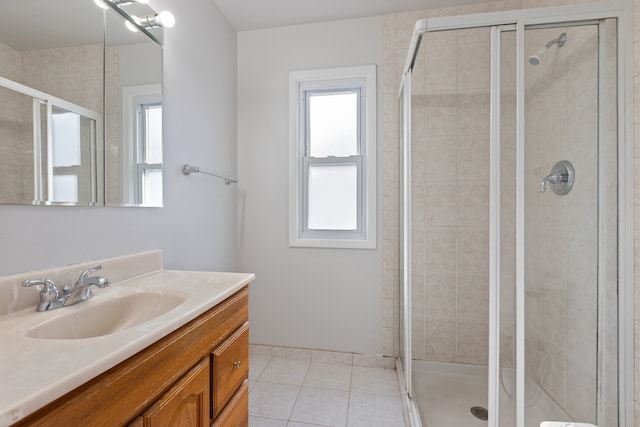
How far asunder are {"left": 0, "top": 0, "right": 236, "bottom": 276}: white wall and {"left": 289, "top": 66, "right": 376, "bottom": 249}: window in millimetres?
496

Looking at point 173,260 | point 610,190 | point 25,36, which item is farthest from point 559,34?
point 173,260

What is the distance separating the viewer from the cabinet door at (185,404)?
0.67 m

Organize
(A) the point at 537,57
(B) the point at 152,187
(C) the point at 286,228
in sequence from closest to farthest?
(A) the point at 537,57 < (B) the point at 152,187 < (C) the point at 286,228

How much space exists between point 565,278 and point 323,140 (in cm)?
168

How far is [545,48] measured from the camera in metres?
1.11

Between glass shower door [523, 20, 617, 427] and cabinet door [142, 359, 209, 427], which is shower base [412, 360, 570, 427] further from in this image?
cabinet door [142, 359, 209, 427]

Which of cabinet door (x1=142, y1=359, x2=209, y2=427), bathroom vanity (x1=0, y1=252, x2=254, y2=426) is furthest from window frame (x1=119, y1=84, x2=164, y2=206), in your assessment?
cabinet door (x1=142, y1=359, x2=209, y2=427)

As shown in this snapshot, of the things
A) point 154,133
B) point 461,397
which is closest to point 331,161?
point 154,133

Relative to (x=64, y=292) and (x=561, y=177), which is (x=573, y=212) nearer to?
(x=561, y=177)

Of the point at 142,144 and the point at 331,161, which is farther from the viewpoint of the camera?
the point at 331,161

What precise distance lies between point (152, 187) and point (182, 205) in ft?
0.81

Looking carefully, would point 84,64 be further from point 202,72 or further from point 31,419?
point 31,419

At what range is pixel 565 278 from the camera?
112 cm

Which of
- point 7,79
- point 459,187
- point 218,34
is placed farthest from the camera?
point 218,34
